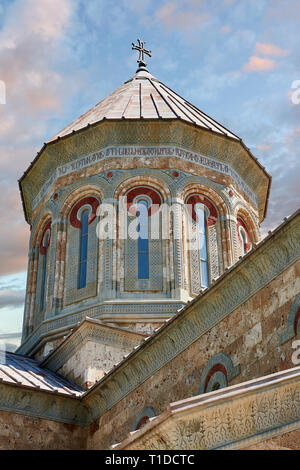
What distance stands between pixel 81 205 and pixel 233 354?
24.7 feet

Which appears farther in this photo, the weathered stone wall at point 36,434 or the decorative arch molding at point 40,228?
the decorative arch molding at point 40,228

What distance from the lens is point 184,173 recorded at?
15.5 metres

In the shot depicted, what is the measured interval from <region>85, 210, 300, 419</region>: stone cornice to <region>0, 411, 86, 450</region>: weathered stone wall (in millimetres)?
504

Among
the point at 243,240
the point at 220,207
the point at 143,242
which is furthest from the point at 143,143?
the point at 243,240

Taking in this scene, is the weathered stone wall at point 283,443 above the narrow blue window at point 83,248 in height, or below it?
below

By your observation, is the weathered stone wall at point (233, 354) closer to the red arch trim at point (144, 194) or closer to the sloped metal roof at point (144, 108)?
the red arch trim at point (144, 194)

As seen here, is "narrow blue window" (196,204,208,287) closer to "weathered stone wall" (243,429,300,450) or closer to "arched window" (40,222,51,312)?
"arched window" (40,222,51,312)

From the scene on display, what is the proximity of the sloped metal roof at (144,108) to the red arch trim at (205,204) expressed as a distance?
167 centimetres

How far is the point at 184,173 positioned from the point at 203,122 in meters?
1.69

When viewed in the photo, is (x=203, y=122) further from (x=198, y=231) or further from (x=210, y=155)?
(x=198, y=231)

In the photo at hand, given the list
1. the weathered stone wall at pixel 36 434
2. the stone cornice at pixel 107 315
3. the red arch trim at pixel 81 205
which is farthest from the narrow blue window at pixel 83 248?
the weathered stone wall at pixel 36 434

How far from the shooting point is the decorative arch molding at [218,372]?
29.1ft

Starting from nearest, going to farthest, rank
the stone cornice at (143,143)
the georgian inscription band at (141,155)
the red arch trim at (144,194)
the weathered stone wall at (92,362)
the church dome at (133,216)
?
the weathered stone wall at (92,362), the church dome at (133,216), the red arch trim at (144,194), the georgian inscription band at (141,155), the stone cornice at (143,143)

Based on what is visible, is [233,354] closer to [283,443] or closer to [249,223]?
[283,443]
